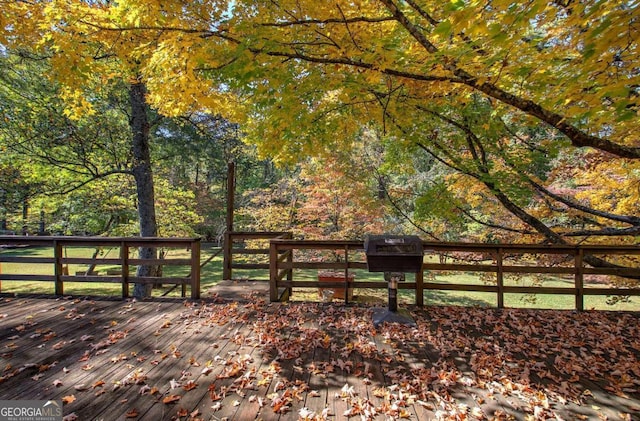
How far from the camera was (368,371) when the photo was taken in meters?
2.94

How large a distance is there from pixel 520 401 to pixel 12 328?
554 cm

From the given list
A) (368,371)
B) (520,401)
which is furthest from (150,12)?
(520,401)

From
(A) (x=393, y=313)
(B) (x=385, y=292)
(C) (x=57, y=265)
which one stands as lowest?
(B) (x=385, y=292)

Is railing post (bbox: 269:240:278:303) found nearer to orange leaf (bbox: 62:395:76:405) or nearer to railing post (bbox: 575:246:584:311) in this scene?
orange leaf (bbox: 62:395:76:405)

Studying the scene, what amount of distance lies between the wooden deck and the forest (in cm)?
210

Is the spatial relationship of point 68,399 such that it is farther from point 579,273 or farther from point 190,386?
point 579,273

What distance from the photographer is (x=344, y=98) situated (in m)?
4.34

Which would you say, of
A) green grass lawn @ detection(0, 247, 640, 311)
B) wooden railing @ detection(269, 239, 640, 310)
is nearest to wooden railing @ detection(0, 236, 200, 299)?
wooden railing @ detection(269, 239, 640, 310)

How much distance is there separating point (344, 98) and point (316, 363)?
332cm

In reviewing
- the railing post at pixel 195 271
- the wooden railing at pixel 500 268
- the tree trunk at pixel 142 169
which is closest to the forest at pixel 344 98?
the tree trunk at pixel 142 169

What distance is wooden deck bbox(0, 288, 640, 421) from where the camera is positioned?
2436mm

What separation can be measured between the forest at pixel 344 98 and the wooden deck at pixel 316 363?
2101mm

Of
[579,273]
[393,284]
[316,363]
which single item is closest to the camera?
[316,363]

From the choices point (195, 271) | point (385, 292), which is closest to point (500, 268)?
point (195, 271)
